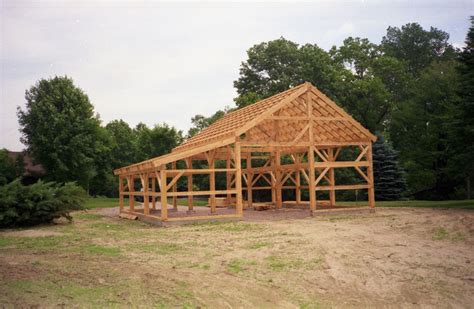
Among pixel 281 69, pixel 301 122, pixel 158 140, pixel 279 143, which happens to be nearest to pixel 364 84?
pixel 281 69

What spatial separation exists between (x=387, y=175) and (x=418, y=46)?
22712 mm

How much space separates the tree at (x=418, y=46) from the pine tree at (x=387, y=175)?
750 inches

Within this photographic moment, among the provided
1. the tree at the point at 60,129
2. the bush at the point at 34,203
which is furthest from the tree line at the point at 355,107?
the bush at the point at 34,203

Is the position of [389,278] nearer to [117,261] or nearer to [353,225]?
[117,261]

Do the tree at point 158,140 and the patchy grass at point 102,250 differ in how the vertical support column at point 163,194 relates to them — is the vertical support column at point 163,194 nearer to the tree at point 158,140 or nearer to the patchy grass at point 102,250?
the patchy grass at point 102,250

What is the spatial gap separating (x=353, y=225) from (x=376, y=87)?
24559 mm

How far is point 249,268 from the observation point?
780 centimetres

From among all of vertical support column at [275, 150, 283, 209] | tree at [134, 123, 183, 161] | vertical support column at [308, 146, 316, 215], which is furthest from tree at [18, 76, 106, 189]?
vertical support column at [308, 146, 316, 215]

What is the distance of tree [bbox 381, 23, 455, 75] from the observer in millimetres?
44688

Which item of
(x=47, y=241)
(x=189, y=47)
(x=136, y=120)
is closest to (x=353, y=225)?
(x=47, y=241)

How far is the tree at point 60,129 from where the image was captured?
97.7 feet

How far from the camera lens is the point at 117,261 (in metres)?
8.42

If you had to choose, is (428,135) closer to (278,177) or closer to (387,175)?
(387,175)

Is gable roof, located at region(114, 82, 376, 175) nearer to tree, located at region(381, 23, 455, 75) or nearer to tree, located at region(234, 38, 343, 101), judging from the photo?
tree, located at region(234, 38, 343, 101)
